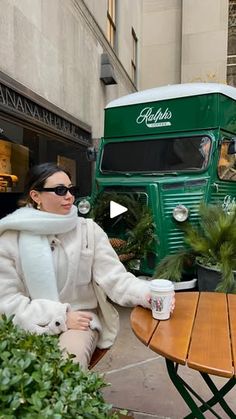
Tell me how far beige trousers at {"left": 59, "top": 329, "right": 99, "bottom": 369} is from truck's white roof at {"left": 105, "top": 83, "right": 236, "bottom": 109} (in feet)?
12.7

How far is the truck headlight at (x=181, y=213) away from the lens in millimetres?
4441

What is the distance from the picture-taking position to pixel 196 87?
4.96m

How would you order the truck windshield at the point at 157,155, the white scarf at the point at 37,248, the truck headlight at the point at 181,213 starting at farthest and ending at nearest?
the truck windshield at the point at 157,155, the truck headlight at the point at 181,213, the white scarf at the point at 37,248

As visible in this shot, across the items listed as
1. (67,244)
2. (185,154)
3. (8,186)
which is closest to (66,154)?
Answer: (8,186)

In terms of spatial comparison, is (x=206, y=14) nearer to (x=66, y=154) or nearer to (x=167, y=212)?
(x=66, y=154)

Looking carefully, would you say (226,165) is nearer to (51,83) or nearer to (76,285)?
(51,83)

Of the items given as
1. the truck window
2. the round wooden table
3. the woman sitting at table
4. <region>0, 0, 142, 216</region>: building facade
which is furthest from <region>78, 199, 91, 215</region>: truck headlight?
the round wooden table

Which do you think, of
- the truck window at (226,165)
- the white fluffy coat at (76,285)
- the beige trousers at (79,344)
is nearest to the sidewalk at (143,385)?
the white fluffy coat at (76,285)

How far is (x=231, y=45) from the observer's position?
13.9m

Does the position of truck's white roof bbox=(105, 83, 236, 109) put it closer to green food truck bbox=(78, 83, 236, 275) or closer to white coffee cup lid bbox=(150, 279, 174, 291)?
green food truck bbox=(78, 83, 236, 275)

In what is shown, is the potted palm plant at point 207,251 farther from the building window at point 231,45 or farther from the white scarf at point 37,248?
the building window at point 231,45

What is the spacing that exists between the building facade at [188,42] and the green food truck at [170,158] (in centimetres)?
931

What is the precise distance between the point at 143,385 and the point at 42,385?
1.92 meters

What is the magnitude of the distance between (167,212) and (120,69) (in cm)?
756
